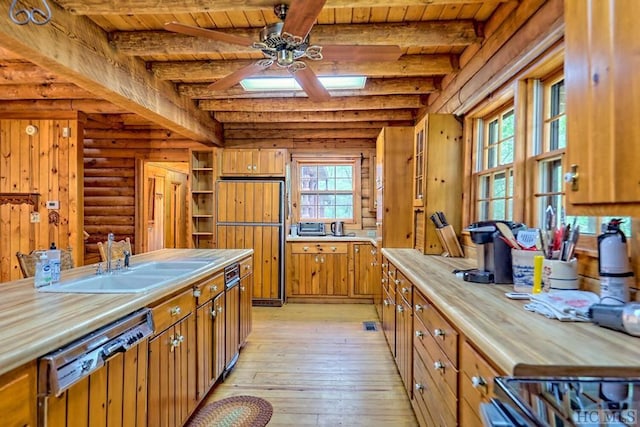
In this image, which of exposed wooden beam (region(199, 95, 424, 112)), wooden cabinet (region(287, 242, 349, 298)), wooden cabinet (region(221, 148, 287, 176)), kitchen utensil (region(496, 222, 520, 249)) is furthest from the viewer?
wooden cabinet (region(287, 242, 349, 298))

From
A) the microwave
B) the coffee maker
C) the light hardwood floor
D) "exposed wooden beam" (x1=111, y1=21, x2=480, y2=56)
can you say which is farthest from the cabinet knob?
the microwave

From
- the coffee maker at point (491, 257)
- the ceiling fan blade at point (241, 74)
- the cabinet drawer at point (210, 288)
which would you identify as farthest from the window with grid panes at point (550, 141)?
the cabinet drawer at point (210, 288)

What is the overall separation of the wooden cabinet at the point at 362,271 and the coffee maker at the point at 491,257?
10.0 feet

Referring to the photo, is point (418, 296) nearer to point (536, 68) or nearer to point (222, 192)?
point (536, 68)

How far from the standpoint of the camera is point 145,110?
3.31 metres

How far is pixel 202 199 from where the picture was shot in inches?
215

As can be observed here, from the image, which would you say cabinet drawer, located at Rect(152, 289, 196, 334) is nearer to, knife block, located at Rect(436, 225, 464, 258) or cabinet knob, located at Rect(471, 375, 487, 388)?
cabinet knob, located at Rect(471, 375, 487, 388)

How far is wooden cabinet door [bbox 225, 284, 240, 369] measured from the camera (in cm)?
277

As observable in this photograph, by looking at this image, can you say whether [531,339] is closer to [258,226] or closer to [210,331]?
[210,331]

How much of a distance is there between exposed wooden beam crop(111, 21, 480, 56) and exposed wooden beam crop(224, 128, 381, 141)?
2768 millimetres

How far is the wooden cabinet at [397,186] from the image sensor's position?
385 cm

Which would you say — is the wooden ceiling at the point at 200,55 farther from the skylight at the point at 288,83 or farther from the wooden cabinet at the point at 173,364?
the wooden cabinet at the point at 173,364

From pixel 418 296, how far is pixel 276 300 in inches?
123

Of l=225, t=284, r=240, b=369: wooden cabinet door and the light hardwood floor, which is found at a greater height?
l=225, t=284, r=240, b=369: wooden cabinet door
